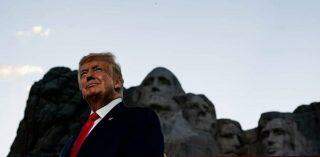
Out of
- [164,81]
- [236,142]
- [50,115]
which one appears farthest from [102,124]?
[236,142]

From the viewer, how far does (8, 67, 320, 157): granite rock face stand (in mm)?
12914

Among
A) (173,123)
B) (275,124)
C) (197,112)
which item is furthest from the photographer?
(197,112)

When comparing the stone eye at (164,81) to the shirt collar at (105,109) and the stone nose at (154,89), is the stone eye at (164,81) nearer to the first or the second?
the stone nose at (154,89)

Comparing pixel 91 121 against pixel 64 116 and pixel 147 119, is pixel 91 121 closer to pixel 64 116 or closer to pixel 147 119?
pixel 147 119

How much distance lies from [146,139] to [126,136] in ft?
0.45

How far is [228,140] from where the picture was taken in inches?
579

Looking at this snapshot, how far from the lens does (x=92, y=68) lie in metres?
3.32

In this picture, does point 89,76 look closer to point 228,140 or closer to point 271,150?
point 271,150

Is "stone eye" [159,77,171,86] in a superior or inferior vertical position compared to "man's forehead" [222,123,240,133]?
superior

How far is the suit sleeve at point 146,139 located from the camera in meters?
2.84

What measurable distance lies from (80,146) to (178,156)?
8.96m

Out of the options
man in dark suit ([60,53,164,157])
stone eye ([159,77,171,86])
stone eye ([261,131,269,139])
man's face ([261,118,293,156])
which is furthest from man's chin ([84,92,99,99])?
stone eye ([261,131,269,139])

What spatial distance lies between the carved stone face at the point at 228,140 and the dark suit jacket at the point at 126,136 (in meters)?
11.7

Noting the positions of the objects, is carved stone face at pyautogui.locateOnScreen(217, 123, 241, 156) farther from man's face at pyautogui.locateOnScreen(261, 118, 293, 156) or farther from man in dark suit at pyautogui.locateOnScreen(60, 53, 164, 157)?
man in dark suit at pyautogui.locateOnScreen(60, 53, 164, 157)
